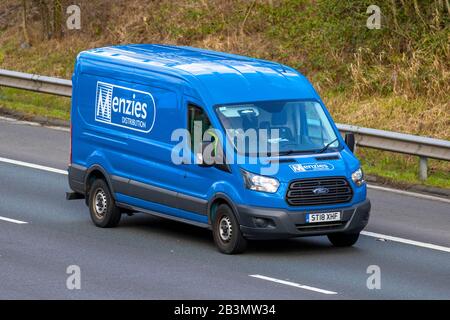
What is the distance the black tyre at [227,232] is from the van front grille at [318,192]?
720 millimetres

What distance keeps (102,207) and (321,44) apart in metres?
10.9

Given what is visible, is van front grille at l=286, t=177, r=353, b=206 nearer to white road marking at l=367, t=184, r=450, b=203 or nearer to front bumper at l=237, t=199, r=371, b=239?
front bumper at l=237, t=199, r=371, b=239

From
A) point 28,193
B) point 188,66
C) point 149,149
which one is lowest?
point 28,193

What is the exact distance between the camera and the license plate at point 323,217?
16047 millimetres

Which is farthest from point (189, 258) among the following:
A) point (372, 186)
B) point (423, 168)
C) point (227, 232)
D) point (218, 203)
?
point (423, 168)

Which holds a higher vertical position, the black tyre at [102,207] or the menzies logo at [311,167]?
the menzies logo at [311,167]

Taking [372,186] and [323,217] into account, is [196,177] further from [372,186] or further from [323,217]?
[372,186]

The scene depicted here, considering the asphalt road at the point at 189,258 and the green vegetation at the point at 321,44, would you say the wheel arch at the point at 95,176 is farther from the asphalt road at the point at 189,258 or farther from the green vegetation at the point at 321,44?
the green vegetation at the point at 321,44

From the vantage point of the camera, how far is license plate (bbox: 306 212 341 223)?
632 inches

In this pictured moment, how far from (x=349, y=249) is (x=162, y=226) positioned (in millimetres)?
2784

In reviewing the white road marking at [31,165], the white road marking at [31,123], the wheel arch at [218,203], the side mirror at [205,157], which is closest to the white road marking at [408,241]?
the wheel arch at [218,203]
